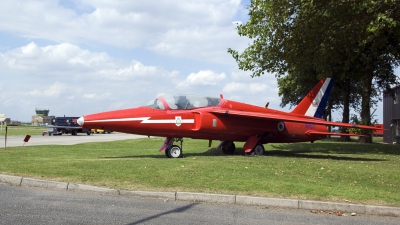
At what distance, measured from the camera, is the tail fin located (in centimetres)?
1891

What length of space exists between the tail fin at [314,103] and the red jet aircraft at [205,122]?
0.54 m

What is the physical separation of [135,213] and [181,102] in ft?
29.5

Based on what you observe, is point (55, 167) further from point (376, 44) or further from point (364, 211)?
point (376, 44)

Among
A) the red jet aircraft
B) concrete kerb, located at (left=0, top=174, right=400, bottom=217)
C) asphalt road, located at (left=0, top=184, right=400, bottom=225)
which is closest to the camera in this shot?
asphalt road, located at (left=0, top=184, right=400, bottom=225)

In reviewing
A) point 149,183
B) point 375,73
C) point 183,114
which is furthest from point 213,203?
point 375,73

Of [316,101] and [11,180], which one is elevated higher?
[316,101]

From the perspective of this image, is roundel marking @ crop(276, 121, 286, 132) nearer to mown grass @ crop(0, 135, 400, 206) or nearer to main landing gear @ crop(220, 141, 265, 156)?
main landing gear @ crop(220, 141, 265, 156)

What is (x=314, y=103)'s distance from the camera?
19000 mm

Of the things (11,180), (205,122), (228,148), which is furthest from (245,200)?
(228,148)

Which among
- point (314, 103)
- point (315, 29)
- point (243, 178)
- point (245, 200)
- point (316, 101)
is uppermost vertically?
point (315, 29)

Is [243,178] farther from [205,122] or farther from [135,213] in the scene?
[205,122]

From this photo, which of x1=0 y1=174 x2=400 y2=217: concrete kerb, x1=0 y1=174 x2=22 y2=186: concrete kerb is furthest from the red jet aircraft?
x1=0 y1=174 x2=400 y2=217: concrete kerb

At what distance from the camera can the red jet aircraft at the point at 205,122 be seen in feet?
46.0

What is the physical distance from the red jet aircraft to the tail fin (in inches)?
21.3
